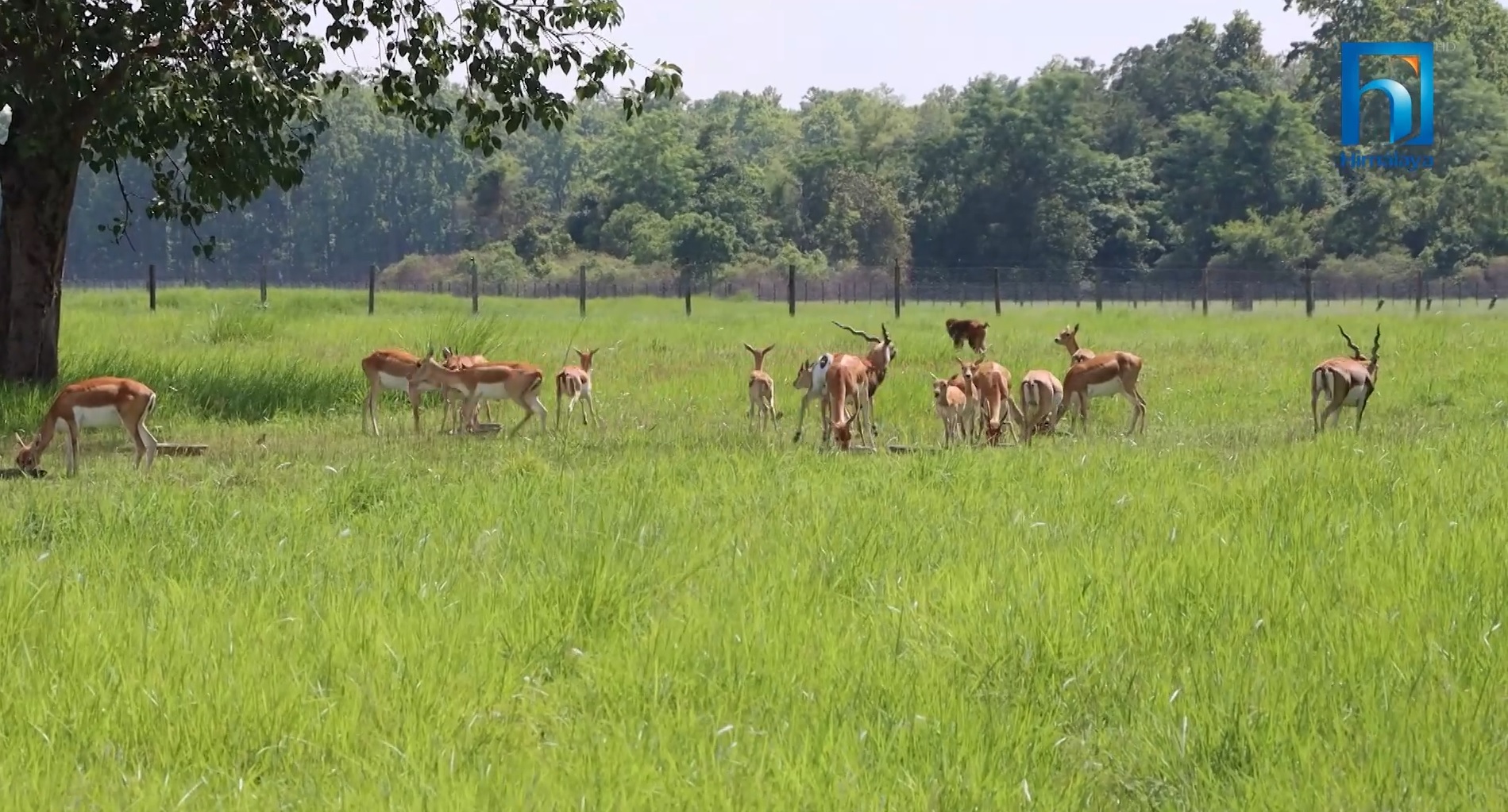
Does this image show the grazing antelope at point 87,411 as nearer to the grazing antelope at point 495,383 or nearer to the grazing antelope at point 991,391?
the grazing antelope at point 495,383

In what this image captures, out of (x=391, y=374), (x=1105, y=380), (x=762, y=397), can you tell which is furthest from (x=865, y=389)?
(x=391, y=374)

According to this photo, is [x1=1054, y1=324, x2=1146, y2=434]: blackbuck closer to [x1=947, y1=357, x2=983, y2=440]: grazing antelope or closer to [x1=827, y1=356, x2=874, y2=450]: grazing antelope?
[x1=947, y1=357, x2=983, y2=440]: grazing antelope

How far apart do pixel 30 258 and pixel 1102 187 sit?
3034 inches

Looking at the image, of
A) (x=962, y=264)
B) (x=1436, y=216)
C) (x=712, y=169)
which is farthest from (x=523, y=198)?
(x=1436, y=216)

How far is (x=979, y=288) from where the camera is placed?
8506cm

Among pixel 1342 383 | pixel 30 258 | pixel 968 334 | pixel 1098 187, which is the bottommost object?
pixel 1342 383

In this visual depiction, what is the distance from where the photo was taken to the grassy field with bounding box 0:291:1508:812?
5574 mm

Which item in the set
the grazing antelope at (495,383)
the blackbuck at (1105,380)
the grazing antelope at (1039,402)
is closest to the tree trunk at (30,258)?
the grazing antelope at (495,383)

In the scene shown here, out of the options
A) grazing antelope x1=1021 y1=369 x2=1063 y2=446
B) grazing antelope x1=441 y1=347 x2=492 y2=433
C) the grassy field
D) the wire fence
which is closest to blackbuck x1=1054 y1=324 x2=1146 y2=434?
grazing antelope x1=1021 y1=369 x2=1063 y2=446

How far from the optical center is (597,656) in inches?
270

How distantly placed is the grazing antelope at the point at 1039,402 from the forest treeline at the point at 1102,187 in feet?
194

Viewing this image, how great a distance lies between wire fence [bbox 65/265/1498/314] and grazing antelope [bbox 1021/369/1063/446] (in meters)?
50.2

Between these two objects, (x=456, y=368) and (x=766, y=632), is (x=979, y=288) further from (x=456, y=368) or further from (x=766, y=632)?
(x=766, y=632)

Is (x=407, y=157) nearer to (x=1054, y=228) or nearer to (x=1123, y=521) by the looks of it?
(x=1054, y=228)
